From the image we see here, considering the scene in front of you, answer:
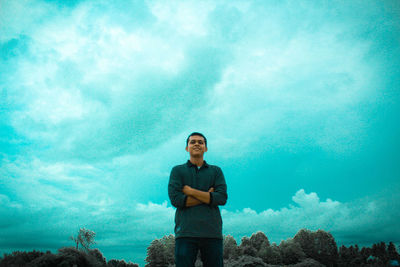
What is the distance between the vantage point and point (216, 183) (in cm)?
574

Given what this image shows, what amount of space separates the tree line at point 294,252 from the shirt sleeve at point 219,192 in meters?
3.81

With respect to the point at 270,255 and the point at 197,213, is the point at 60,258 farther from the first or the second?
the point at 270,255

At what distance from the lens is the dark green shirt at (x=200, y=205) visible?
5125mm

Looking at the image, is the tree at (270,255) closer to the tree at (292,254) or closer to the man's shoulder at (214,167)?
the tree at (292,254)

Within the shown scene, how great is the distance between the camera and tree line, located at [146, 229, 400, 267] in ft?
28.4

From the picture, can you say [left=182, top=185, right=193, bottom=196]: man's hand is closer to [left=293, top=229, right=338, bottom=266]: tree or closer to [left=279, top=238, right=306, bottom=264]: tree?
[left=279, top=238, right=306, bottom=264]: tree

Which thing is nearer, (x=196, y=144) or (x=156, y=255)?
(x=196, y=144)

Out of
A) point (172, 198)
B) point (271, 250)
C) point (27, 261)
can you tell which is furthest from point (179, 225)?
point (271, 250)

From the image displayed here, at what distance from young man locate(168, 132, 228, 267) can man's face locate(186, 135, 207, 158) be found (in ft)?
1.05

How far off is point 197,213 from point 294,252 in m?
5.67

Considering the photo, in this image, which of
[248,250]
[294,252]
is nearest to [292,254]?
[294,252]

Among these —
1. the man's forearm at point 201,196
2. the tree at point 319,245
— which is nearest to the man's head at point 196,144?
the man's forearm at point 201,196

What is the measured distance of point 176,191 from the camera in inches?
214

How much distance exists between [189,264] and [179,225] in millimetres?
648
